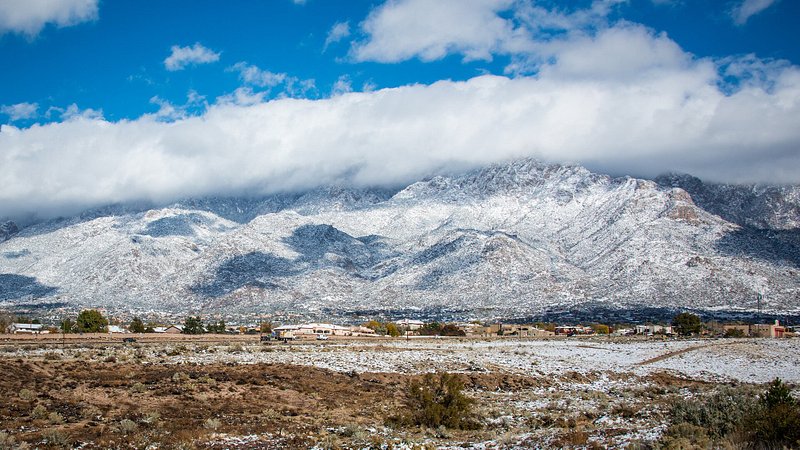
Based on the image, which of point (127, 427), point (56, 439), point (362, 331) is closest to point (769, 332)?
point (362, 331)

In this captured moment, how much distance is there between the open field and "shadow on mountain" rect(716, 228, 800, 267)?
135 meters

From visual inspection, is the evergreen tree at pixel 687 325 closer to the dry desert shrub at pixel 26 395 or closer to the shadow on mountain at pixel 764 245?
the shadow on mountain at pixel 764 245

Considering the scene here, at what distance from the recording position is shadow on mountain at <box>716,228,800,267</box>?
17700 centimetres

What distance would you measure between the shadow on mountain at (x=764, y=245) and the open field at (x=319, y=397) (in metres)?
135

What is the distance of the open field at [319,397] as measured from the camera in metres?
23.1

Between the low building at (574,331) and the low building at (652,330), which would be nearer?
the low building at (652,330)

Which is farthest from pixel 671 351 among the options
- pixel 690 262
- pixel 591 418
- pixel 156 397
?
pixel 690 262

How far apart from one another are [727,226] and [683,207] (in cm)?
1218

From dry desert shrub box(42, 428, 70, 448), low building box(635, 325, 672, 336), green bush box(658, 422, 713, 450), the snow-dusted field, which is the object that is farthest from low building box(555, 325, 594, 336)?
dry desert shrub box(42, 428, 70, 448)

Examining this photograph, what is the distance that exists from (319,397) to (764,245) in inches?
7080

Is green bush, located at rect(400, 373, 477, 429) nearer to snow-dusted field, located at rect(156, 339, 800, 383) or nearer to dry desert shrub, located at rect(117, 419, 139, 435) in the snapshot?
dry desert shrub, located at rect(117, 419, 139, 435)

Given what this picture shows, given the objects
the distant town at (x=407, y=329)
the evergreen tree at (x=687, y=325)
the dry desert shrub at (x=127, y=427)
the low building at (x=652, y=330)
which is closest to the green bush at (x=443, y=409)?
the dry desert shrub at (x=127, y=427)

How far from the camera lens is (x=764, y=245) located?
184375 mm

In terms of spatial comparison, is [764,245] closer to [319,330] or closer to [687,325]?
[687,325]
